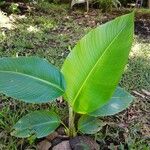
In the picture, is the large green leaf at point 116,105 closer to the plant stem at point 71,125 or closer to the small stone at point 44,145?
the plant stem at point 71,125

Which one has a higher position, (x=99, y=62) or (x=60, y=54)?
(x=99, y=62)

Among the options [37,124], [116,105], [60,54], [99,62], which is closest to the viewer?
[99,62]

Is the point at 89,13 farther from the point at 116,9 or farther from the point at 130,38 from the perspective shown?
the point at 130,38

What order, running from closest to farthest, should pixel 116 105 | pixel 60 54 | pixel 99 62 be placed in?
pixel 99 62
pixel 116 105
pixel 60 54

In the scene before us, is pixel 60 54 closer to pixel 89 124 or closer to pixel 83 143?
pixel 89 124

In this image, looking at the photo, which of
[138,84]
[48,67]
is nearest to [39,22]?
[138,84]

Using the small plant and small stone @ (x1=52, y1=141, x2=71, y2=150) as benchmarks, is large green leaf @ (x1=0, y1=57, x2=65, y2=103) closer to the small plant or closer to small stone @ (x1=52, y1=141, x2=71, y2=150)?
→ the small plant

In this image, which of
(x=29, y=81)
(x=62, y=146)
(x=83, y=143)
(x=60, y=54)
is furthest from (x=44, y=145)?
(x=60, y=54)
